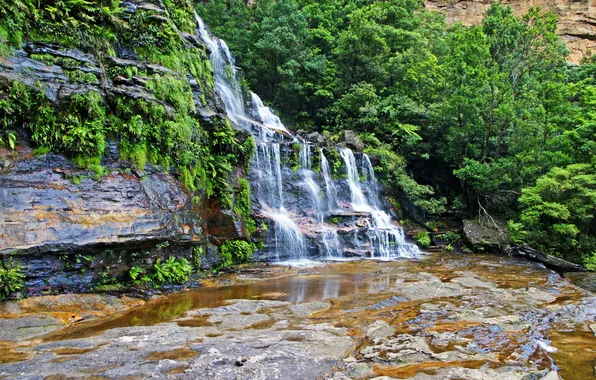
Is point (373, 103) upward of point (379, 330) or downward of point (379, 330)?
upward

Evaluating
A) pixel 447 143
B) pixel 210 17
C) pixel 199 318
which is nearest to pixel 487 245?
pixel 447 143

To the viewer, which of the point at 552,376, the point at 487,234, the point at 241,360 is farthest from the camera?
the point at 487,234

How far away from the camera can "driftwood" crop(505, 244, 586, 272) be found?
39.1 feet

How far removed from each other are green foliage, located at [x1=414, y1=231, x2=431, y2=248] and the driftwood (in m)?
3.04

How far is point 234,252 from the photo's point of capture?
35.8 feet

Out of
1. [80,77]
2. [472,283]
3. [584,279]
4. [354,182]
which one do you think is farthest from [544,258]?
[80,77]

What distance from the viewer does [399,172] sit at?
17.6 m

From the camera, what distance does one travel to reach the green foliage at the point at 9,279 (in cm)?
612

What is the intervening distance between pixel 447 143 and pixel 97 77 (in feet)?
55.0

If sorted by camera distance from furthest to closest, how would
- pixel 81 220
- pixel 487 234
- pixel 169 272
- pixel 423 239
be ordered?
pixel 423 239 < pixel 487 234 < pixel 169 272 < pixel 81 220

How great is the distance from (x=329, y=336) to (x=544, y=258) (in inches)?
442

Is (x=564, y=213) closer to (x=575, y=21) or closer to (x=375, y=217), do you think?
(x=375, y=217)

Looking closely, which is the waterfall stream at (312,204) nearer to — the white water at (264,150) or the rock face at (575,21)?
the white water at (264,150)

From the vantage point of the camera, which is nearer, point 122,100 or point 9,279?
point 9,279
